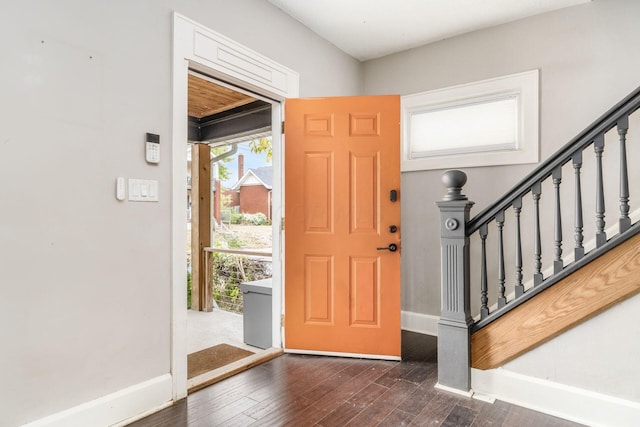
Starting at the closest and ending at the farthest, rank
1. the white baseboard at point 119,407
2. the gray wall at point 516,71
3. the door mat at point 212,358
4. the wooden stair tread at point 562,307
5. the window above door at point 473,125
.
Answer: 1. the white baseboard at point 119,407
2. the wooden stair tread at point 562,307
3. the gray wall at point 516,71
4. the door mat at point 212,358
5. the window above door at point 473,125

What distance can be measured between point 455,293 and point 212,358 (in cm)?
209

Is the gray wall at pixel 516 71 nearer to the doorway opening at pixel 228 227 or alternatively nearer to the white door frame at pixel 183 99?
the doorway opening at pixel 228 227

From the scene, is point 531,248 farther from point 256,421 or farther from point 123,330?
point 123,330

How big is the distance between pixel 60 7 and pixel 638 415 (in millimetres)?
3491

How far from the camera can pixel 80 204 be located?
175 cm

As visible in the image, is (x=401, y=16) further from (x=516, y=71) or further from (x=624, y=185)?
(x=624, y=185)

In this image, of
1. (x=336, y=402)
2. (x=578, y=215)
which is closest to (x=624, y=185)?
(x=578, y=215)

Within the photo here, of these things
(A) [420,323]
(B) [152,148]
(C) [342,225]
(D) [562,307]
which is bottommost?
(A) [420,323]

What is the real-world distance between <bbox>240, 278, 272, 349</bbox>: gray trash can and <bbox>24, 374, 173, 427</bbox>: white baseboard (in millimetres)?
1231

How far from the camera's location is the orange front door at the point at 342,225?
9.02 ft

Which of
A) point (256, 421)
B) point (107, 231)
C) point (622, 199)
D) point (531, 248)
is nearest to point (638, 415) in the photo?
point (622, 199)

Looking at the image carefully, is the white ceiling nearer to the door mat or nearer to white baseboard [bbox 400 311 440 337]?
white baseboard [bbox 400 311 440 337]

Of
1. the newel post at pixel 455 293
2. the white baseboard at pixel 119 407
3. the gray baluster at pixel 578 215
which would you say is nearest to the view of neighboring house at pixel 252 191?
the newel post at pixel 455 293

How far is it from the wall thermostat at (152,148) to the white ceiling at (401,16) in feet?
5.02
